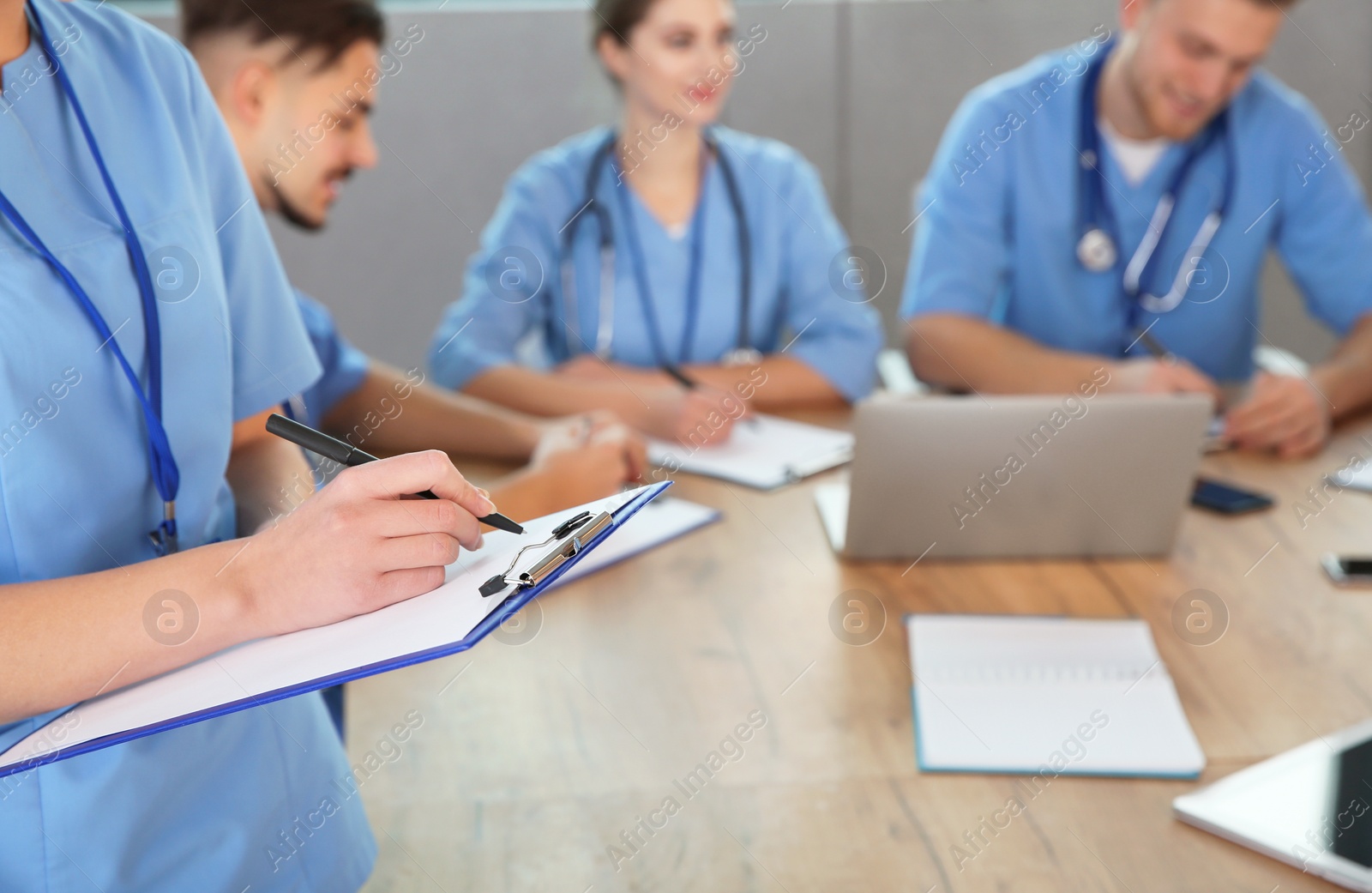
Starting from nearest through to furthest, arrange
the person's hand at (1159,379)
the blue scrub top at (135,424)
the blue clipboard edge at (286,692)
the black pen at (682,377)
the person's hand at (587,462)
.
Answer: the blue clipboard edge at (286,692), the blue scrub top at (135,424), the person's hand at (587,462), the person's hand at (1159,379), the black pen at (682,377)

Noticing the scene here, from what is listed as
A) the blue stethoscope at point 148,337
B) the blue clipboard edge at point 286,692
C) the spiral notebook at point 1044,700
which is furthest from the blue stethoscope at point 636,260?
the blue clipboard edge at point 286,692

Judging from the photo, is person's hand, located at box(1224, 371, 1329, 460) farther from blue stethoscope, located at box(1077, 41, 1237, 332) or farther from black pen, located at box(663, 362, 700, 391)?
black pen, located at box(663, 362, 700, 391)

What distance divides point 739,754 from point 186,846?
42 cm

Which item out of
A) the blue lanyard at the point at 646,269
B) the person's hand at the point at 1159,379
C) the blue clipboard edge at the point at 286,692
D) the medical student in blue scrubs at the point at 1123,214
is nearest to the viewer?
the blue clipboard edge at the point at 286,692

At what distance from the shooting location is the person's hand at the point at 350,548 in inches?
26.1

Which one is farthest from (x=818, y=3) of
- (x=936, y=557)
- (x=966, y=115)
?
(x=936, y=557)

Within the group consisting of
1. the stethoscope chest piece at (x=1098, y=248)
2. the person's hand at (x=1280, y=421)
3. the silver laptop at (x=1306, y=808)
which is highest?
the silver laptop at (x=1306, y=808)

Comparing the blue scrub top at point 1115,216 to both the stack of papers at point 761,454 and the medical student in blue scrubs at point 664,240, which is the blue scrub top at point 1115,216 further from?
the stack of papers at point 761,454

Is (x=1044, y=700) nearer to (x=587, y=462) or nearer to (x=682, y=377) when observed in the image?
(x=587, y=462)

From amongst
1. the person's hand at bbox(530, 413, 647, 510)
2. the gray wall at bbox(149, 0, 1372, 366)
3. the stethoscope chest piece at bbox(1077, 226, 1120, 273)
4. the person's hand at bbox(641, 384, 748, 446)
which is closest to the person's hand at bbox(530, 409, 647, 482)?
the person's hand at bbox(530, 413, 647, 510)

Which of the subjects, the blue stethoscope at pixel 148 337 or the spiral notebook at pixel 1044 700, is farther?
the spiral notebook at pixel 1044 700

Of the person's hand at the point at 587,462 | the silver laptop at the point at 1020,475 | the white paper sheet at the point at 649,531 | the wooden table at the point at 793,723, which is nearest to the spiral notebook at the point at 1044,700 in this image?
the wooden table at the point at 793,723

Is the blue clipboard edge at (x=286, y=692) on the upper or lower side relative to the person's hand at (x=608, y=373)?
upper

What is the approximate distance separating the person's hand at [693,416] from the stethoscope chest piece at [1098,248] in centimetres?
77
